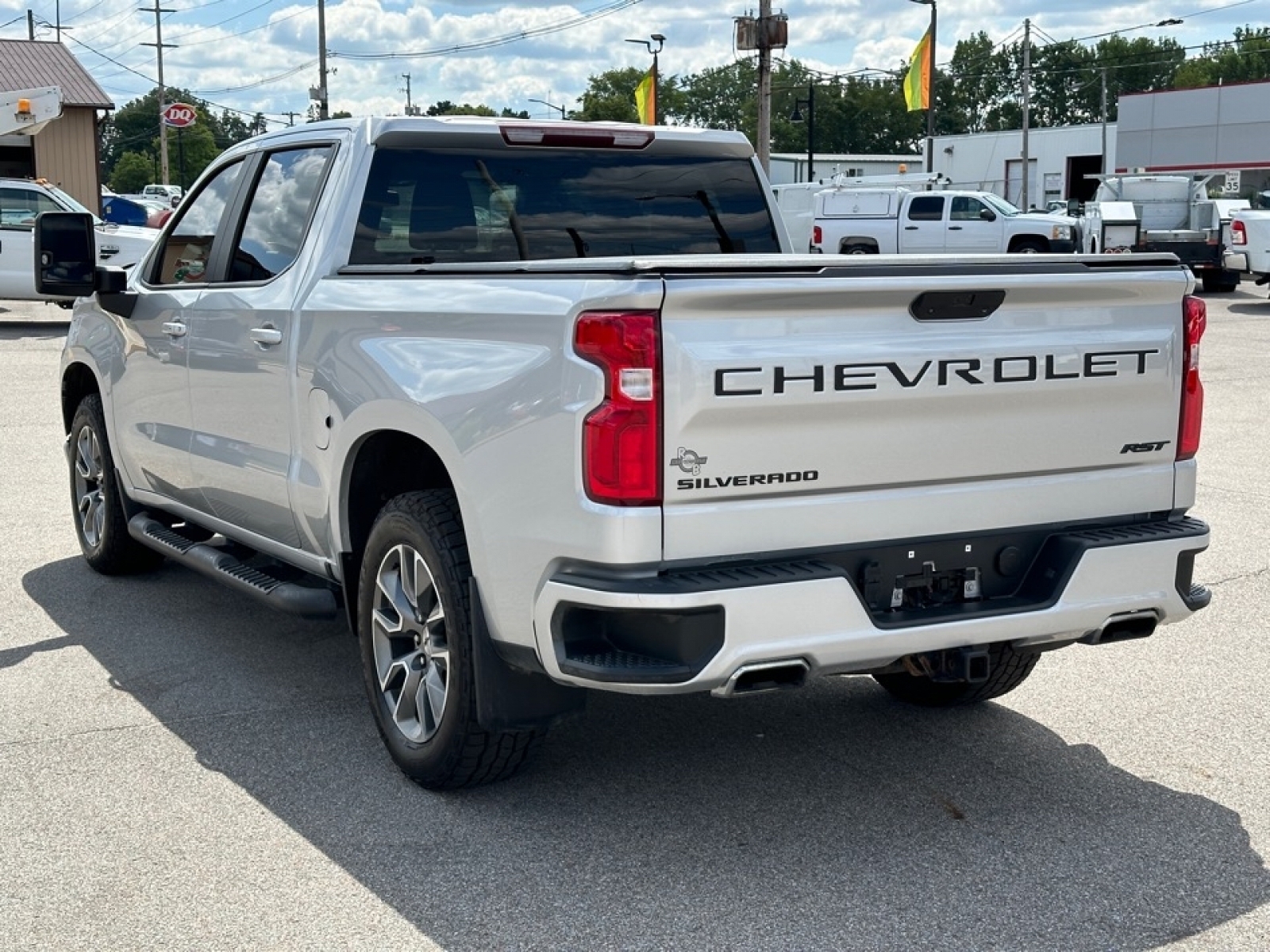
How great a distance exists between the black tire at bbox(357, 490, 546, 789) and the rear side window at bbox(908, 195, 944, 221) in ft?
102

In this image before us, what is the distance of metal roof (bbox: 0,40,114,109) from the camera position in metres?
38.9

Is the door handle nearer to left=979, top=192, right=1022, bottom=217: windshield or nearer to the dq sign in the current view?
left=979, top=192, right=1022, bottom=217: windshield

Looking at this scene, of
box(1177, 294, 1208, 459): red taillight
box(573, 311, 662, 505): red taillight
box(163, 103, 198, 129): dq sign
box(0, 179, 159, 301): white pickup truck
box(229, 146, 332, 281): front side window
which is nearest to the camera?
box(573, 311, 662, 505): red taillight

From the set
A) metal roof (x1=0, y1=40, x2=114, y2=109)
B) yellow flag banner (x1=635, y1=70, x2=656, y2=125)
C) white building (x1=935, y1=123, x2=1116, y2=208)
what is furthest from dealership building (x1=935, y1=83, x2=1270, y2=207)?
metal roof (x1=0, y1=40, x2=114, y2=109)

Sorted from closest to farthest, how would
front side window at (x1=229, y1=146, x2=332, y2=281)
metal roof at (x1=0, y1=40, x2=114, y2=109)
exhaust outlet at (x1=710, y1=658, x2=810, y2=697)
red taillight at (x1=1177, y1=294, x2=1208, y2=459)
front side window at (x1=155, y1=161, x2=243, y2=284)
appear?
1. exhaust outlet at (x1=710, y1=658, x2=810, y2=697)
2. red taillight at (x1=1177, y1=294, x2=1208, y2=459)
3. front side window at (x1=229, y1=146, x2=332, y2=281)
4. front side window at (x1=155, y1=161, x2=243, y2=284)
5. metal roof at (x1=0, y1=40, x2=114, y2=109)

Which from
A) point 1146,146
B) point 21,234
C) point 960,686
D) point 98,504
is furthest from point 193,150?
point 960,686

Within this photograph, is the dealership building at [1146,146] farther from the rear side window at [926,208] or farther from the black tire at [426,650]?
the black tire at [426,650]

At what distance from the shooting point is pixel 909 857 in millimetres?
4215

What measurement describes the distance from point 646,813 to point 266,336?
2112mm

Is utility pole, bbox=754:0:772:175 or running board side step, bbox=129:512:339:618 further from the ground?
utility pole, bbox=754:0:772:175

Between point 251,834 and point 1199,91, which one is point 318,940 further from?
point 1199,91

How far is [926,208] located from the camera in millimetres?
34781

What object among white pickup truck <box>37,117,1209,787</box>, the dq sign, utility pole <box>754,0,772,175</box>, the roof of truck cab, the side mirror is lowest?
white pickup truck <box>37,117,1209,787</box>

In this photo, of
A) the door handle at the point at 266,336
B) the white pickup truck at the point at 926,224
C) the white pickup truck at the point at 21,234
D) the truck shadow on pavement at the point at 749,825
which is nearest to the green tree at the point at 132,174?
the white pickup truck at the point at 926,224
